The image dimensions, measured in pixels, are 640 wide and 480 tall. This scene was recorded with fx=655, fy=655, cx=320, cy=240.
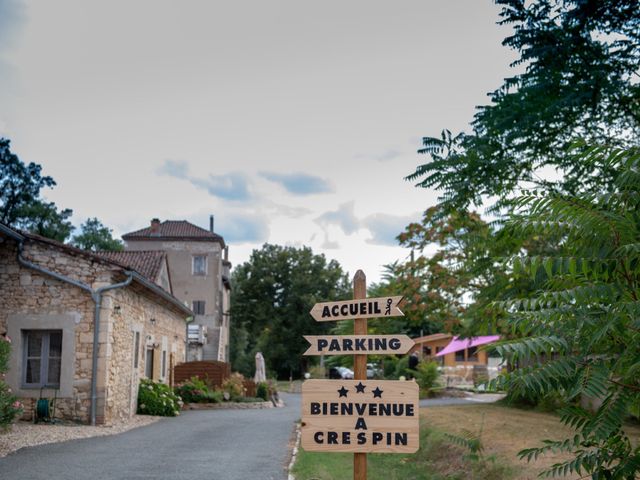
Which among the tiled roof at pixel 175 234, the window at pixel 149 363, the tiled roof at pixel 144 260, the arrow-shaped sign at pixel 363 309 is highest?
the tiled roof at pixel 175 234

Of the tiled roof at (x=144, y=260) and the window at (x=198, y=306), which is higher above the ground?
the tiled roof at (x=144, y=260)

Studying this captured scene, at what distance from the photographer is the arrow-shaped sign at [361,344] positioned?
18.6ft

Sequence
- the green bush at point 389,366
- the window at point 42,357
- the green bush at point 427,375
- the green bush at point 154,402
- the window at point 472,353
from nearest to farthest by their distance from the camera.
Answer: the window at point 42,357 → the green bush at point 154,402 → the green bush at point 427,375 → the green bush at point 389,366 → the window at point 472,353

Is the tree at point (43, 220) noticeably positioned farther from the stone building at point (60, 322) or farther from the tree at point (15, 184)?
the stone building at point (60, 322)

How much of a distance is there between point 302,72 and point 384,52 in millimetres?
1759

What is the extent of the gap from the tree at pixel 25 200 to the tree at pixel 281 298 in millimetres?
18116

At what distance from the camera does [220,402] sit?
24.2m

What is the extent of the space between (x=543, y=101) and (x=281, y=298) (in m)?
50.5

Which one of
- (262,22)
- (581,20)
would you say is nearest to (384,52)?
(262,22)

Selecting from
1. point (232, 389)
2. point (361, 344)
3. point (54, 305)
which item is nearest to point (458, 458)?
point (361, 344)

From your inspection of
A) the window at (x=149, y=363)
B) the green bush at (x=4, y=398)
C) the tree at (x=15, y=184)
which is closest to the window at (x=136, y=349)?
the window at (x=149, y=363)

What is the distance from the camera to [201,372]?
2597cm

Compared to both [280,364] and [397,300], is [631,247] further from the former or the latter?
[280,364]

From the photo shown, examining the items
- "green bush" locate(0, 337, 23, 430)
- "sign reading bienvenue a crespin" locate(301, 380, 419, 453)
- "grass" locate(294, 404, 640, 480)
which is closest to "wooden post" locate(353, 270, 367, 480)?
"sign reading bienvenue a crespin" locate(301, 380, 419, 453)
